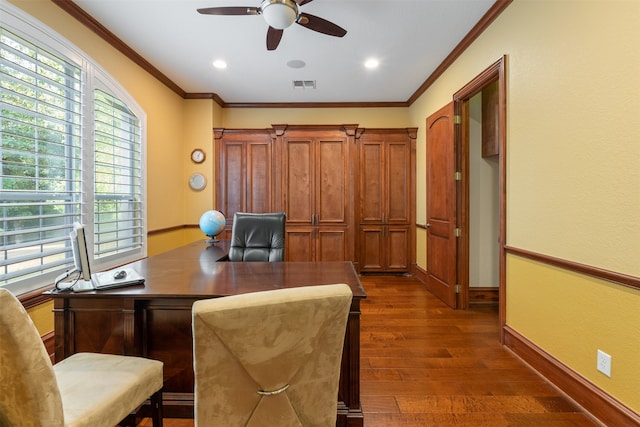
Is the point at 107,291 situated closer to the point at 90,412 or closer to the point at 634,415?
the point at 90,412

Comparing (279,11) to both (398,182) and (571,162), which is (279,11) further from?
A: (398,182)

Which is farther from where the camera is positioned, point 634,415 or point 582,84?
point 582,84

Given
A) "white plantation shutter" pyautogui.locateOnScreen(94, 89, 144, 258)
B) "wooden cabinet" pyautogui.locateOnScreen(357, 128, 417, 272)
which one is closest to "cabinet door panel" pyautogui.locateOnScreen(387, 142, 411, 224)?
"wooden cabinet" pyautogui.locateOnScreen(357, 128, 417, 272)

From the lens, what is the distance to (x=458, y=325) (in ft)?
10.0

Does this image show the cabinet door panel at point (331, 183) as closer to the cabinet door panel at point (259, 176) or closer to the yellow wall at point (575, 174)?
the cabinet door panel at point (259, 176)

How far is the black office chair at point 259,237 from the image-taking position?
2930 mm

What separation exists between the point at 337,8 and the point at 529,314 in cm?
286

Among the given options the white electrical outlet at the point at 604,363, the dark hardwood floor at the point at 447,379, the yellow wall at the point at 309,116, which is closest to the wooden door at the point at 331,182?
the yellow wall at the point at 309,116

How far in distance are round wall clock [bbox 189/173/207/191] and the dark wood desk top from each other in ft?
7.93

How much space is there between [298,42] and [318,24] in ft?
2.76

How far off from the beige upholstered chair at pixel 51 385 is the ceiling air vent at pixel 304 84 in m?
3.85

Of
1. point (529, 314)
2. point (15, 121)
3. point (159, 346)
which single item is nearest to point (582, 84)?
point (529, 314)

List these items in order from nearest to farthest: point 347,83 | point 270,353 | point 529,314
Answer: point 270,353 < point 529,314 < point 347,83

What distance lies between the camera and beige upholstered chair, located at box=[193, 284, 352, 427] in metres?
0.91
